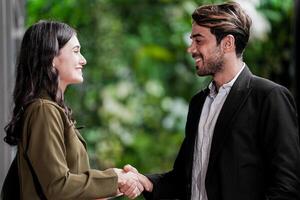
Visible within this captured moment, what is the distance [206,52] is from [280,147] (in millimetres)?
433

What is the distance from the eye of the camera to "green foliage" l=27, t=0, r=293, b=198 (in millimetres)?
6797

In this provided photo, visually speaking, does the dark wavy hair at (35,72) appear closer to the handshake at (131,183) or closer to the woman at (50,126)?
the woman at (50,126)

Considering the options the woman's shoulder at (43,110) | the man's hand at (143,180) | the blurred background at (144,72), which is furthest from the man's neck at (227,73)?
the blurred background at (144,72)

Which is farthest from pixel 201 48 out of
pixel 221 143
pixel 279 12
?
pixel 279 12

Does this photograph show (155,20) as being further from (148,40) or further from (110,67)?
(110,67)

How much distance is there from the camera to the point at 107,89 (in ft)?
24.2

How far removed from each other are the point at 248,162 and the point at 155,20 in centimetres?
514

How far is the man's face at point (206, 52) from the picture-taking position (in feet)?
8.49

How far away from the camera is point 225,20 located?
257 centimetres

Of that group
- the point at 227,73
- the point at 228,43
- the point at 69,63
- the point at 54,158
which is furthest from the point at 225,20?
the point at 54,158

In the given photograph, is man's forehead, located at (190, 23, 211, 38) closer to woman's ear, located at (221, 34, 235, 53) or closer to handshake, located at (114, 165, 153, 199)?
woman's ear, located at (221, 34, 235, 53)

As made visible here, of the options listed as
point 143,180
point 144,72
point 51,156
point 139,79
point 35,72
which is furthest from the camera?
point 139,79

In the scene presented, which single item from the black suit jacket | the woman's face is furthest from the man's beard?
the woman's face

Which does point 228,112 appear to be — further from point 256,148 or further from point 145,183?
point 145,183
